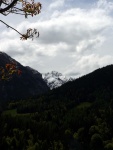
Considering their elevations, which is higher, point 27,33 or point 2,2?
point 2,2

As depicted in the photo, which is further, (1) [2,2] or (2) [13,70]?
(2) [13,70]

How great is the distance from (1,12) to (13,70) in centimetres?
193

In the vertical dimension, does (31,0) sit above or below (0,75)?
above

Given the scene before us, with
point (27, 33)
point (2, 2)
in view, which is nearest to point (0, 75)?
point (27, 33)

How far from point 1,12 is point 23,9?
821 mm

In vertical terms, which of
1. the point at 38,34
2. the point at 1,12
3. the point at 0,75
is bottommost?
the point at 0,75

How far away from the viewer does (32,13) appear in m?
12.0

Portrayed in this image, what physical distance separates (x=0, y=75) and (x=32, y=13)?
7.40 feet

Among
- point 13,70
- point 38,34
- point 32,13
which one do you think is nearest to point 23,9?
point 32,13

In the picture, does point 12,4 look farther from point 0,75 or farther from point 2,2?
point 0,75

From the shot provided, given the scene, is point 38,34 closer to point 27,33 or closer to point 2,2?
point 27,33

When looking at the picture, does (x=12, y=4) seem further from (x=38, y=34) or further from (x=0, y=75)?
(x=0, y=75)

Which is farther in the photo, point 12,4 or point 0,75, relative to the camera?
point 0,75

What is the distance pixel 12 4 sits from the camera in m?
11.5
